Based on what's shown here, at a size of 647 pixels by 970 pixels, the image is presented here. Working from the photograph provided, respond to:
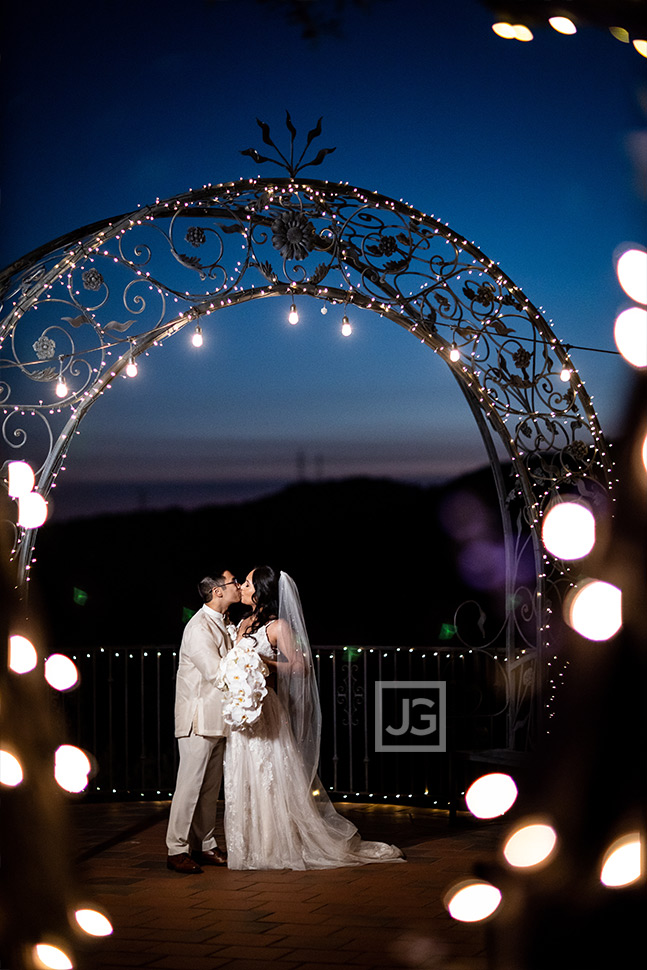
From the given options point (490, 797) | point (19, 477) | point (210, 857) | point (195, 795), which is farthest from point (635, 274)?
point (210, 857)

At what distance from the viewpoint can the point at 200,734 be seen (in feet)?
19.8

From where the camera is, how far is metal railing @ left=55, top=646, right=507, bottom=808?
8000 millimetres

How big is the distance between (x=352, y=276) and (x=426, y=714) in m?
3.91

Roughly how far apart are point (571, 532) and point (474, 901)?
31.3 inches

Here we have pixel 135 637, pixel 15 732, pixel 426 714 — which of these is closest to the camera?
pixel 15 732

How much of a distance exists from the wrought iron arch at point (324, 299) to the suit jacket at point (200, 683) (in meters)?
1.13

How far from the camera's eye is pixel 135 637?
50.8 ft

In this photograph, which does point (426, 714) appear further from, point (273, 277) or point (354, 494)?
point (354, 494)

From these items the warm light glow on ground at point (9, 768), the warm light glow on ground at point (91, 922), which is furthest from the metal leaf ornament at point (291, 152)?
the warm light glow on ground at point (9, 768)

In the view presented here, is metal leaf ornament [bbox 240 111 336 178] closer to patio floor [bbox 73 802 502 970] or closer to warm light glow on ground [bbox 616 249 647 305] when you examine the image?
patio floor [bbox 73 802 502 970]

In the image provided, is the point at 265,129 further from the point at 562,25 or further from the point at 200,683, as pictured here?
the point at 562,25

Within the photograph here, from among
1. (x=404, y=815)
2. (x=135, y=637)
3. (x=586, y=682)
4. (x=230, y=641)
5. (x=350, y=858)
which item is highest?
(x=135, y=637)

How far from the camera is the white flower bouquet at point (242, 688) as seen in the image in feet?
19.3

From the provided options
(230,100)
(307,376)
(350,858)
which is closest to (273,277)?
(230,100)
